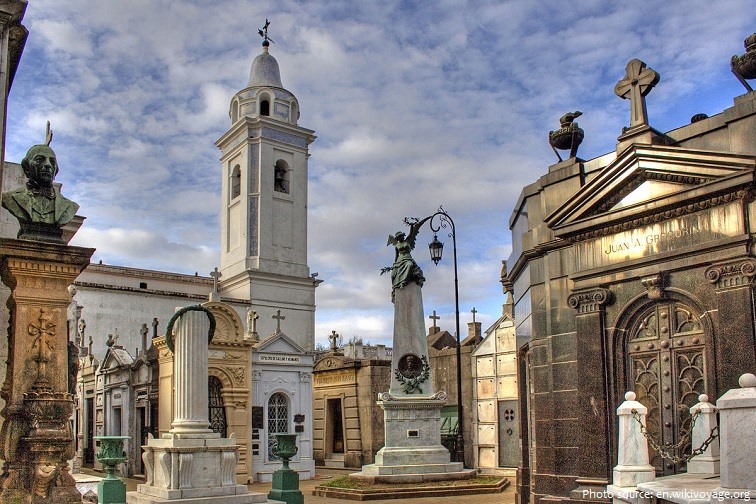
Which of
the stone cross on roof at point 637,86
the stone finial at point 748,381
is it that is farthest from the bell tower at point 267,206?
the stone finial at point 748,381

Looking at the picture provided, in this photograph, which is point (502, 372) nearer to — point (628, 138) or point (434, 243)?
point (434, 243)

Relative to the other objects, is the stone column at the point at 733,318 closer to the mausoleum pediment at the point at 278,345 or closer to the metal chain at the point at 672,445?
the metal chain at the point at 672,445

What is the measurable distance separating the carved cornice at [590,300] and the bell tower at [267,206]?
→ 89.1 ft

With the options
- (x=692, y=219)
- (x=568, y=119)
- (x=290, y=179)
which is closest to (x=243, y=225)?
(x=290, y=179)

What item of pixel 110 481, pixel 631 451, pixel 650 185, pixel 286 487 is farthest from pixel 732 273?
pixel 110 481

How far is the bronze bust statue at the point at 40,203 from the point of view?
28.3 feet

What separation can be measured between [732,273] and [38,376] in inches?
326

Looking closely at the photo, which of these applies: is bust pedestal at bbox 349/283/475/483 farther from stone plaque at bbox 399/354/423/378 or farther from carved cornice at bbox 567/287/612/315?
carved cornice at bbox 567/287/612/315

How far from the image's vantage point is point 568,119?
1331 centimetres

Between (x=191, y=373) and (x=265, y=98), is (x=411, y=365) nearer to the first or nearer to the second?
(x=191, y=373)

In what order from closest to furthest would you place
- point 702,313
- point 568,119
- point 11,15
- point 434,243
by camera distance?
1. point 11,15
2. point 702,313
3. point 568,119
4. point 434,243

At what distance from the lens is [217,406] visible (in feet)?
74.8

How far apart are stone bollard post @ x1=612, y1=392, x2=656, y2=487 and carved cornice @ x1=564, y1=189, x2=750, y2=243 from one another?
2514 millimetres

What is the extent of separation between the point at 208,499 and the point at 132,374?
15.1 meters
